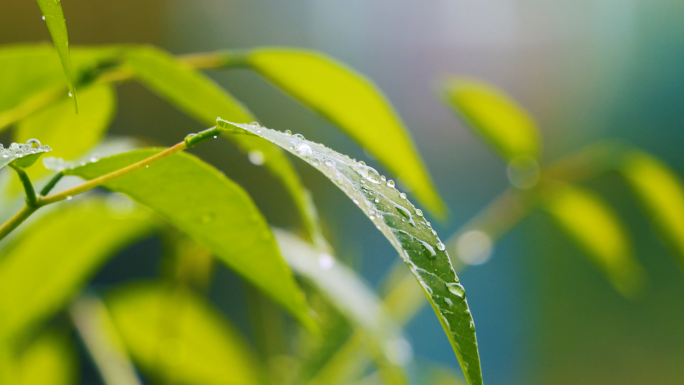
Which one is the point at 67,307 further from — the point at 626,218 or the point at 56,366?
the point at 626,218

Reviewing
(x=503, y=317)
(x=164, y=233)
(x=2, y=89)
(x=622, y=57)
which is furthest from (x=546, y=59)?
(x=2, y=89)

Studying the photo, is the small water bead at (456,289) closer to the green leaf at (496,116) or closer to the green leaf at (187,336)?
the green leaf at (496,116)

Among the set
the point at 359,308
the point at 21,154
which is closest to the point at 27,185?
the point at 21,154

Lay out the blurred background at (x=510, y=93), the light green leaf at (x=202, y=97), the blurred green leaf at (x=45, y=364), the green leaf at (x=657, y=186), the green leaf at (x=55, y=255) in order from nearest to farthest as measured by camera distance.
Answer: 1. the light green leaf at (x=202, y=97)
2. the green leaf at (x=55, y=255)
3. the green leaf at (x=657, y=186)
4. the blurred green leaf at (x=45, y=364)
5. the blurred background at (x=510, y=93)

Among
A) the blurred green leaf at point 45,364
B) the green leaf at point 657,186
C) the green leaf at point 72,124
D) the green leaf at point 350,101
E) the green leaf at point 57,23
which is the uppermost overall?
the blurred green leaf at point 45,364

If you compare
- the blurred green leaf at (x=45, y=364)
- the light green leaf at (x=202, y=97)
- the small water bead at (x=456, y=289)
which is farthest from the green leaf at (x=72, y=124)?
the blurred green leaf at (x=45, y=364)

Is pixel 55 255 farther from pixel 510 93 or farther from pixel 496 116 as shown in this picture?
pixel 510 93
